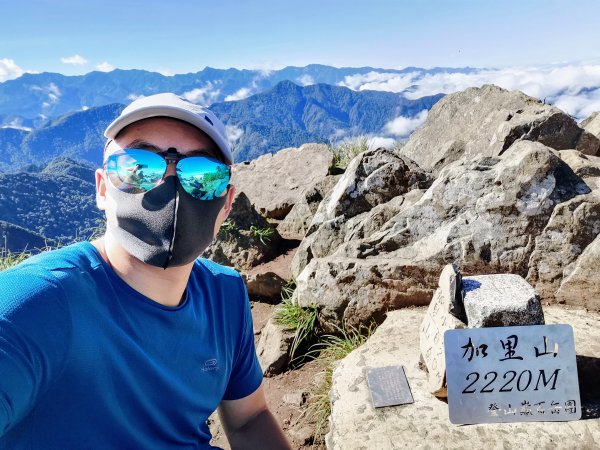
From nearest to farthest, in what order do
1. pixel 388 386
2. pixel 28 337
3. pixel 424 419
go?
pixel 28 337 < pixel 424 419 < pixel 388 386

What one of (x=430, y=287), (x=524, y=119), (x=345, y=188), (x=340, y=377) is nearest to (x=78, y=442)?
(x=340, y=377)

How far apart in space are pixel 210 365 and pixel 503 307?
214cm

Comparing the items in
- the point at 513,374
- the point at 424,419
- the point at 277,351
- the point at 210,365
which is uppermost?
the point at 210,365

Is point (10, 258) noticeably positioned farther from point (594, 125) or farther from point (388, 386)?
point (594, 125)

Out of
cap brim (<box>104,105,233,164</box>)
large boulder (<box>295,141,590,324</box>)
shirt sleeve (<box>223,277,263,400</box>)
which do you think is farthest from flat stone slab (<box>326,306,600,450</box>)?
cap brim (<box>104,105,233,164</box>)

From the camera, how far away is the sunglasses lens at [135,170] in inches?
91.0

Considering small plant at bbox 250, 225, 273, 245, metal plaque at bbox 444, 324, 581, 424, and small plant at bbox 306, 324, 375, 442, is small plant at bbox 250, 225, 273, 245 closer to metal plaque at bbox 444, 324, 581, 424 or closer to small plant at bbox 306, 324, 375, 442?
small plant at bbox 306, 324, 375, 442

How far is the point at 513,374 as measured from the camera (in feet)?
11.0

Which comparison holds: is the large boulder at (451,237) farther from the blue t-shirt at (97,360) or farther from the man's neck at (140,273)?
the man's neck at (140,273)

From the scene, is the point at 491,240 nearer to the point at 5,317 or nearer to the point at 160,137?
the point at 160,137

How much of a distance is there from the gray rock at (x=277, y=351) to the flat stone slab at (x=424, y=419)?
5.25ft

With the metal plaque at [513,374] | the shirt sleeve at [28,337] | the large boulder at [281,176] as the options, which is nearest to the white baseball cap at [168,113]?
the shirt sleeve at [28,337]

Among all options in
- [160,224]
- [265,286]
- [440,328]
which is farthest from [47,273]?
[265,286]

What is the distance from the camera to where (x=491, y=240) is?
5141 mm
